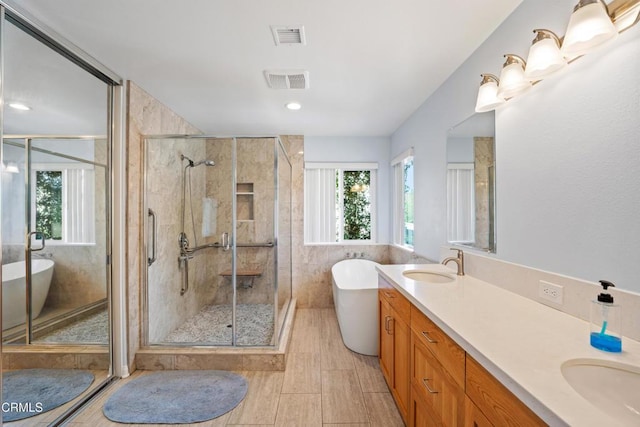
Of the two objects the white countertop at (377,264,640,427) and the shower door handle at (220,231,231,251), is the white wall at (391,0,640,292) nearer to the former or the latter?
the white countertop at (377,264,640,427)

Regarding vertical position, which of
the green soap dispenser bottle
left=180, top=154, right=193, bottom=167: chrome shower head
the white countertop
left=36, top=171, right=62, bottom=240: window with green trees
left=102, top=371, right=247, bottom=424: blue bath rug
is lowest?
left=102, top=371, right=247, bottom=424: blue bath rug

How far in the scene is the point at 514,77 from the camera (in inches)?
58.9

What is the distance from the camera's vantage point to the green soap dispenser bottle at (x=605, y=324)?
35.8 inches

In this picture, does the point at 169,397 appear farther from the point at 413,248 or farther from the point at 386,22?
the point at 386,22

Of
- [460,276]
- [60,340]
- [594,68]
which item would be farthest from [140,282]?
[594,68]

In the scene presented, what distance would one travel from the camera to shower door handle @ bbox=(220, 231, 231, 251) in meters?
2.94

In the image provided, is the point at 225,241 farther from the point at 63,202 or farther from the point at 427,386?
the point at 427,386

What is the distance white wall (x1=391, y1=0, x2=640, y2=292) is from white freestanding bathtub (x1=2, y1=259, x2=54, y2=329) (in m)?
2.84

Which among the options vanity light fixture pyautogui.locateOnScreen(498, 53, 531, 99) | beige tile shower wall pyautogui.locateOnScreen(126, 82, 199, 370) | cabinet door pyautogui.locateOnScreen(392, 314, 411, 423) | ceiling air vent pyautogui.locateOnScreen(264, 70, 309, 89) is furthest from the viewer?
beige tile shower wall pyautogui.locateOnScreen(126, 82, 199, 370)

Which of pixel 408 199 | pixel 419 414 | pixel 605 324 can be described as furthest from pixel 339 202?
pixel 605 324

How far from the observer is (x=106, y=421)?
185 centimetres

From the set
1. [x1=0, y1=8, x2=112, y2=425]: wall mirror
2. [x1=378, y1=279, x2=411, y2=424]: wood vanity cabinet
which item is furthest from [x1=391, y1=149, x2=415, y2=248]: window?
[x1=0, y1=8, x2=112, y2=425]: wall mirror

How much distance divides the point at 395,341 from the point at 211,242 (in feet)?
7.13

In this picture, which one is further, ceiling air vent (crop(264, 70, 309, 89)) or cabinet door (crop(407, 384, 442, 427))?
ceiling air vent (crop(264, 70, 309, 89))
